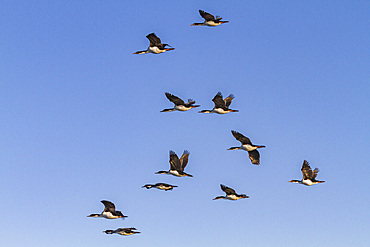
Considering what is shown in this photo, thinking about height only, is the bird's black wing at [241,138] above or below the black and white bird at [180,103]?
below

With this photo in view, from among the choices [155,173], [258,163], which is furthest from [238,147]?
[155,173]

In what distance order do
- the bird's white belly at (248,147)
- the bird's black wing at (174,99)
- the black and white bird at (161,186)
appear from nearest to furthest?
the bird's black wing at (174,99)
the bird's white belly at (248,147)
the black and white bird at (161,186)

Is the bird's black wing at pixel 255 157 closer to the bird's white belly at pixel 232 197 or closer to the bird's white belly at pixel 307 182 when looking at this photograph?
the bird's white belly at pixel 232 197

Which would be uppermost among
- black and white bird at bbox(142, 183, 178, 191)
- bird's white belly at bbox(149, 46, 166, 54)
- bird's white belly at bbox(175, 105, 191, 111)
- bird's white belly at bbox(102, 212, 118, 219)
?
bird's white belly at bbox(149, 46, 166, 54)

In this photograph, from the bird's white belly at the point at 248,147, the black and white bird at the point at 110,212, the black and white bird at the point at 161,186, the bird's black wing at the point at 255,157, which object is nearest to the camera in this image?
the bird's black wing at the point at 255,157

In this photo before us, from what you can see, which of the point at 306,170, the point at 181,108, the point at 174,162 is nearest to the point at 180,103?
the point at 181,108

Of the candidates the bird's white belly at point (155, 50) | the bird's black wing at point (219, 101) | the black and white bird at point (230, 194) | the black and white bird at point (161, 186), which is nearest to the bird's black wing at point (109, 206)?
the black and white bird at point (161, 186)

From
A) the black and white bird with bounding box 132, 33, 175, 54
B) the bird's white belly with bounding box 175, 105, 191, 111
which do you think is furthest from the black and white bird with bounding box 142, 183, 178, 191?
the black and white bird with bounding box 132, 33, 175, 54

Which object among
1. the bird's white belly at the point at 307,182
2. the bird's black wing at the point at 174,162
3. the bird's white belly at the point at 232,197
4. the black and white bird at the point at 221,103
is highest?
the black and white bird at the point at 221,103

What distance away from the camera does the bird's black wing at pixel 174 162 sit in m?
74.1

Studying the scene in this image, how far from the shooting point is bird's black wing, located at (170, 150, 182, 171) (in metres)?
74.1

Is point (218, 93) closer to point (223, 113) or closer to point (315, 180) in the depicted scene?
point (223, 113)

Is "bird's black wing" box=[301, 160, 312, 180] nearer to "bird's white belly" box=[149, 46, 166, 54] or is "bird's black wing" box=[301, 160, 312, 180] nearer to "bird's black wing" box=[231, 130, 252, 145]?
"bird's black wing" box=[231, 130, 252, 145]

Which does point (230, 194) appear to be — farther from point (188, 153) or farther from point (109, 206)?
point (109, 206)
